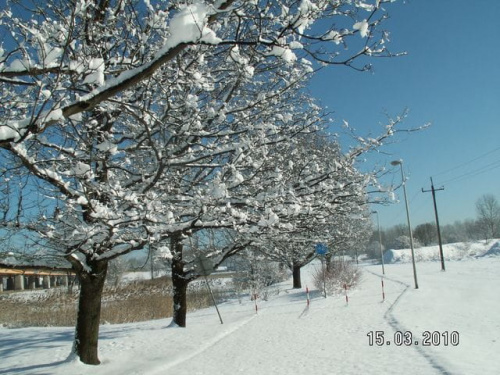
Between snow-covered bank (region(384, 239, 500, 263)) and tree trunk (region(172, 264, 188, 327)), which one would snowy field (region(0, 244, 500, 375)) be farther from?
snow-covered bank (region(384, 239, 500, 263))

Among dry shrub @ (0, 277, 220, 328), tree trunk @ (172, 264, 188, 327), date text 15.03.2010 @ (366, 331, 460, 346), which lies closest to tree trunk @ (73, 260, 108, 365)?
tree trunk @ (172, 264, 188, 327)

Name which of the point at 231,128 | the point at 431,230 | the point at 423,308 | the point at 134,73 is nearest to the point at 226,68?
the point at 231,128

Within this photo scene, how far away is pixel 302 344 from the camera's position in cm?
1075

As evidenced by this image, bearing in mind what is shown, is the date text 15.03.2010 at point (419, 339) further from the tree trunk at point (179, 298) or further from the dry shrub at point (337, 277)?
the dry shrub at point (337, 277)

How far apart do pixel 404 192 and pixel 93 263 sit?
18.7m

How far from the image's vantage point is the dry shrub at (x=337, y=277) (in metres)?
22.8

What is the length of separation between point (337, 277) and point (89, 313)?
Answer: 17169mm

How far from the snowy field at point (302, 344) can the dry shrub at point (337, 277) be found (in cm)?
567

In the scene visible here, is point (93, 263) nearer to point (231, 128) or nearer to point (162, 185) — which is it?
point (162, 185)

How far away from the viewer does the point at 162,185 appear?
23.3 feet

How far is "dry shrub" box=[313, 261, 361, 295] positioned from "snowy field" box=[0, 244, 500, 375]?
5.67 m

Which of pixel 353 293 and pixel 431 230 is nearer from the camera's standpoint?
pixel 353 293

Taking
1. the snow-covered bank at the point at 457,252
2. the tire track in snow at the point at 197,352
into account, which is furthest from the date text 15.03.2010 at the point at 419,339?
the snow-covered bank at the point at 457,252

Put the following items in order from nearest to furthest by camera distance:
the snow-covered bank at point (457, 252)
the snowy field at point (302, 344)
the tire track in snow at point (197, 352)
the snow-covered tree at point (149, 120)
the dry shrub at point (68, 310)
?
1. the snow-covered tree at point (149, 120)
2. the snowy field at point (302, 344)
3. the tire track in snow at point (197, 352)
4. the dry shrub at point (68, 310)
5. the snow-covered bank at point (457, 252)
